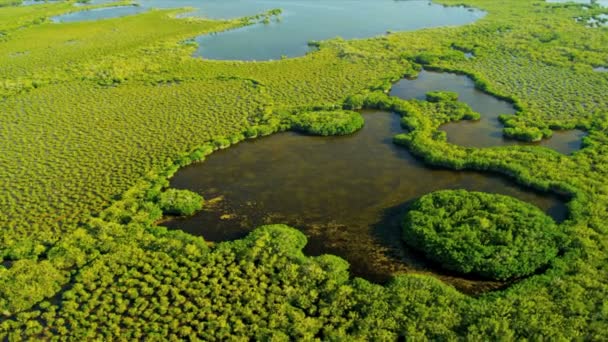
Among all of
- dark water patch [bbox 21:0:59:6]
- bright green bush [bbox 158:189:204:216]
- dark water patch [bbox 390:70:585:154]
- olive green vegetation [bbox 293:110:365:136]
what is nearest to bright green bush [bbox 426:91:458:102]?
dark water patch [bbox 390:70:585:154]

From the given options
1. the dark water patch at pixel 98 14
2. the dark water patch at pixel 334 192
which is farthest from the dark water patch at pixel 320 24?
the dark water patch at pixel 98 14

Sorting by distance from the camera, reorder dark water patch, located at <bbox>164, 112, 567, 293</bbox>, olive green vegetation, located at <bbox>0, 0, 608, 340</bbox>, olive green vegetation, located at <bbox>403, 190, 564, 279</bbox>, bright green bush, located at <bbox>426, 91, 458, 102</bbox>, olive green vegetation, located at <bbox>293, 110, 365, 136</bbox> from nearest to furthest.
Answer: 1. olive green vegetation, located at <bbox>0, 0, 608, 340</bbox>
2. olive green vegetation, located at <bbox>403, 190, 564, 279</bbox>
3. dark water patch, located at <bbox>164, 112, 567, 293</bbox>
4. olive green vegetation, located at <bbox>293, 110, 365, 136</bbox>
5. bright green bush, located at <bbox>426, 91, 458, 102</bbox>

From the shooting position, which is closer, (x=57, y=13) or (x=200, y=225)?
(x=200, y=225)

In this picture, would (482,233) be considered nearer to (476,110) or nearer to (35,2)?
(476,110)

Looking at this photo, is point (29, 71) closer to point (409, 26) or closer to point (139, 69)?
point (139, 69)

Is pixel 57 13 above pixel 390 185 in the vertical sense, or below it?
above

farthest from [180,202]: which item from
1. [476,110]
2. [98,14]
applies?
[98,14]

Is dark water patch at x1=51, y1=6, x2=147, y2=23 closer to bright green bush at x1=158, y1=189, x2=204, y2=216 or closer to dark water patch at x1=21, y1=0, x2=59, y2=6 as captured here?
dark water patch at x1=21, y1=0, x2=59, y2=6

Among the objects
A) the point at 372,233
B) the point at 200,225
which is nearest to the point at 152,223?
the point at 200,225
